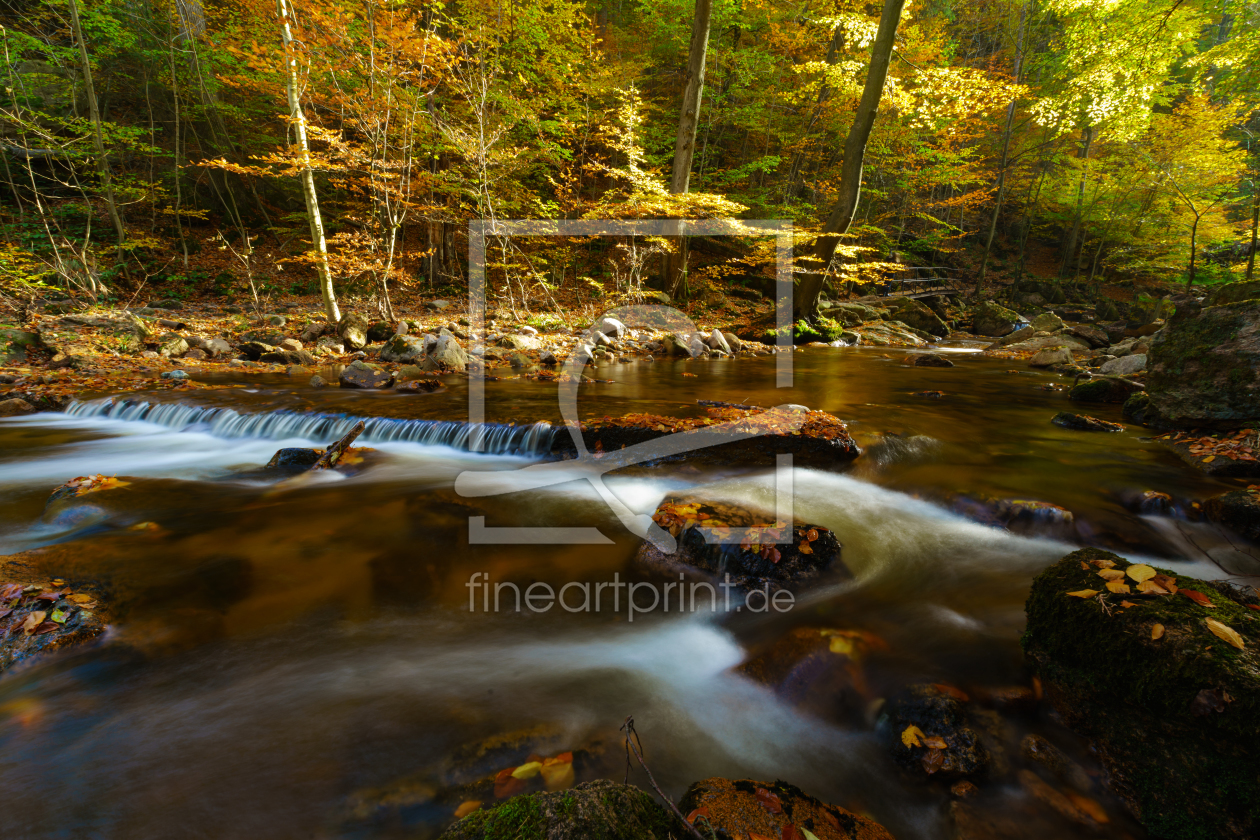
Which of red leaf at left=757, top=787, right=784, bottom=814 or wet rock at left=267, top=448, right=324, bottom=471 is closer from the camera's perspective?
red leaf at left=757, top=787, right=784, bottom=814

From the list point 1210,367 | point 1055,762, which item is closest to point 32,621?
point 1055,762

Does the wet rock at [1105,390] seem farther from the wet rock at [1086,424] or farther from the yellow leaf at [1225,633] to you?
the yellow leaf at [1225,633]

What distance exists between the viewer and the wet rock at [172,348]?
31.9ft

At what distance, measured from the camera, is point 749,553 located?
3.34 meters

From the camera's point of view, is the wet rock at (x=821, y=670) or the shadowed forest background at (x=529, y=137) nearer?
the wet rock at (x=821, y=670)

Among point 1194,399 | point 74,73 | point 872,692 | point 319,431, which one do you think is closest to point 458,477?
point 319,431

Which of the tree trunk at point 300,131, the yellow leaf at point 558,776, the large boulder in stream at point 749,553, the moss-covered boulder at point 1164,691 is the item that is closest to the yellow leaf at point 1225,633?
the moss-covered boulder at point 1164,691

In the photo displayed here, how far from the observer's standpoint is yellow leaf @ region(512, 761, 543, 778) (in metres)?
1.91

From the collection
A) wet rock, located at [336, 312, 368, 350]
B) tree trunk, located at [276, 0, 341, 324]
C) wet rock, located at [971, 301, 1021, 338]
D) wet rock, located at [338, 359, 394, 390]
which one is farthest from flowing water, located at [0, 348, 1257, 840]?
wet rock, located at [971, 301, 1021, 338]

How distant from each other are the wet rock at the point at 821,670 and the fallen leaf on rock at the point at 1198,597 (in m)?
1.24

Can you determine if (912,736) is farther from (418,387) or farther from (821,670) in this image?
(418,387)

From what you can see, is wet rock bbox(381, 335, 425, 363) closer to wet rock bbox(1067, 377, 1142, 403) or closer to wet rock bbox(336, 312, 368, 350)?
wet rock bbox(336, 312, 368, 350)

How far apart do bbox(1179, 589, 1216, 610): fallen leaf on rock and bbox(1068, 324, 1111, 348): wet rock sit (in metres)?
17.1

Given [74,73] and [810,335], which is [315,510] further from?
Result: [74,73]
